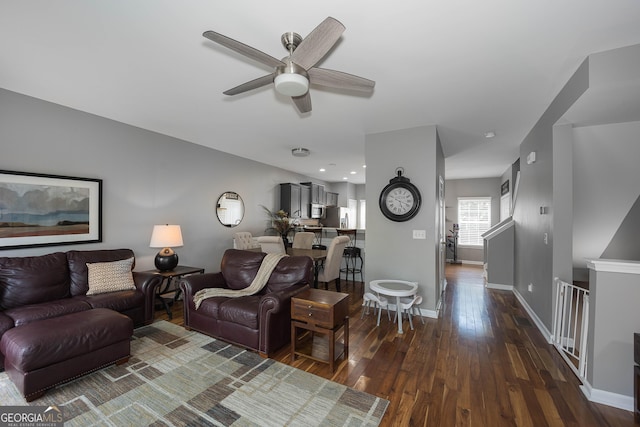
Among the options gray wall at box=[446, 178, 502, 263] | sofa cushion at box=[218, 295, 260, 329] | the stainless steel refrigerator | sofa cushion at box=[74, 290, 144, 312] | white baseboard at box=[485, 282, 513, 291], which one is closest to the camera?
sofa cushion at box=[218, 295, 260, 329]

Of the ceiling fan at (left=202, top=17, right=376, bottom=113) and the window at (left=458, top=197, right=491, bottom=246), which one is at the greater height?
the ceiling fan at (left=202, top=17, right=376, bottom=113)

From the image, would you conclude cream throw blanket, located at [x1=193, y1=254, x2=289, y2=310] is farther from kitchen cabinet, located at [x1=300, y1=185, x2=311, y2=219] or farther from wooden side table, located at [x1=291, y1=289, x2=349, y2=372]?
kitchen cabinet, located at [x1=300, y1=185, x2=311, y2=219]

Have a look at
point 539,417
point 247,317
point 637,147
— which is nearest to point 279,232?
point 247,317

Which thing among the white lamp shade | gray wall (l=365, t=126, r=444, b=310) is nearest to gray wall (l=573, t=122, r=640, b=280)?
gray wall (l=365, t=126, r=444, b=310)

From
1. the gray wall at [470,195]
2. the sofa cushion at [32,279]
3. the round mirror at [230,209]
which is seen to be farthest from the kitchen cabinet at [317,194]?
the sofa cushion at [32,279]

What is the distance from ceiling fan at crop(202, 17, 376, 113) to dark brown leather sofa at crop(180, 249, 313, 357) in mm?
1931

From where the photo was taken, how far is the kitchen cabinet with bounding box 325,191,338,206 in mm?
9102

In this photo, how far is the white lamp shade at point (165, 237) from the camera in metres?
3.79

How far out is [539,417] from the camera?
190 centimetres

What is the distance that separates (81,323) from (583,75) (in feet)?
15.7

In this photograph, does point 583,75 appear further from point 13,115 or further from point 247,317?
point 13,115

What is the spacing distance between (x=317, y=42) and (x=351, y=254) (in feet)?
14.2

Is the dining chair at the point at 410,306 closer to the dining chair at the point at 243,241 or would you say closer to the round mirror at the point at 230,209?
the dining chair at the point at 243,241

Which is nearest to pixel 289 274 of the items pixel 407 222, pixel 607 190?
pixel 407 222
